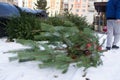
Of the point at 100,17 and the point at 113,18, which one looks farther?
the point at 100,17

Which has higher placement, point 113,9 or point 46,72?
point 113,9

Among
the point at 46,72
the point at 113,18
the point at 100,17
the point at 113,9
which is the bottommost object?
the point at 46,72

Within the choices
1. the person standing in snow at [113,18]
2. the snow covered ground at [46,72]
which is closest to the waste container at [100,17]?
the person standing in snow at [113,18]

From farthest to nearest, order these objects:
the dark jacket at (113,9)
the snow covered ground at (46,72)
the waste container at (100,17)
Answer: 1. the waste container at (100,17)
2. the dark jacket at (113,9)
3. the snow covered ground at (46,72)

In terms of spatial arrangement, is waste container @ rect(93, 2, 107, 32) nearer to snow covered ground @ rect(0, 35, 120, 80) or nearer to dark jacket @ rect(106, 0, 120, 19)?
dark jacket @ rect(106, 0, 120, 19)

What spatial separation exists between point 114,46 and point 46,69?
10.2ft

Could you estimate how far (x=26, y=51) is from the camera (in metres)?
6.16

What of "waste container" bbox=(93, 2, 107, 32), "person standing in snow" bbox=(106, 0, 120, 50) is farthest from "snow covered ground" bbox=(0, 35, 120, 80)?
"waste container" bbox=(93, 2, 107, 32)

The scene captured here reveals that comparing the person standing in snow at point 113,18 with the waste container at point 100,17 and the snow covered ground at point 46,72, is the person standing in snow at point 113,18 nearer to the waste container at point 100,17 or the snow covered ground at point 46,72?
the snow covered ground at point 46,72

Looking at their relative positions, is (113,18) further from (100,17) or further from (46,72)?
(100,17)

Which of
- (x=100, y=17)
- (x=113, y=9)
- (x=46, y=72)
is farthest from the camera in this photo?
(x=100, y=17)

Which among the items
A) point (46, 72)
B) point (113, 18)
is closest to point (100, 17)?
point (113, 18)

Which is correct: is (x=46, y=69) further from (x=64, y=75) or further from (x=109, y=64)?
(x=109, y=64)

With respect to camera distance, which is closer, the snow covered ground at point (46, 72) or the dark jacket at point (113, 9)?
the snow covered ground at point (46, 72)
